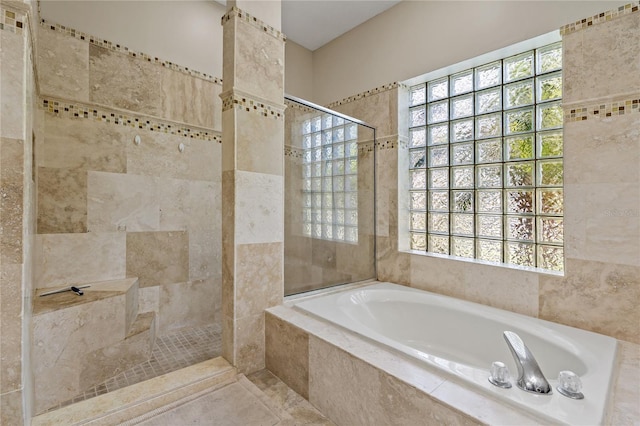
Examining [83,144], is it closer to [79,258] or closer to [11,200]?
[79,258]

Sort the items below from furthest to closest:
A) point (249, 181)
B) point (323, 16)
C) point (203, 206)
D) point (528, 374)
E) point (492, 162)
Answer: point (323, 16)
point (203, 206)
point (492, 162)
point (249, 181)
point (528, 374)

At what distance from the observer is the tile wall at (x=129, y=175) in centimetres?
190

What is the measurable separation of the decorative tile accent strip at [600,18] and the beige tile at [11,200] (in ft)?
8.43

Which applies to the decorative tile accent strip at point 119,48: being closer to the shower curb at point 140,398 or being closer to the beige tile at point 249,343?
the beige tile at point 249,343

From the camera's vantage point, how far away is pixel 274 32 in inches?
68.9

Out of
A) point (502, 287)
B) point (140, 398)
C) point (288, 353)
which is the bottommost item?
point (140, 398)

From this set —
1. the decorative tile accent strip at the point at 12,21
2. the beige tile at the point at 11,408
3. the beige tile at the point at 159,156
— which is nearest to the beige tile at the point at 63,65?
the beige tile at the point at 159,156

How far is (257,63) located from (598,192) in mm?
1930

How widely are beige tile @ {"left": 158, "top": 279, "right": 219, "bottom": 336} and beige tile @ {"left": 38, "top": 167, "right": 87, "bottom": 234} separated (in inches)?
29.8

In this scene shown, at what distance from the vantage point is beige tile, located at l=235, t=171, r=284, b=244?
1579mm

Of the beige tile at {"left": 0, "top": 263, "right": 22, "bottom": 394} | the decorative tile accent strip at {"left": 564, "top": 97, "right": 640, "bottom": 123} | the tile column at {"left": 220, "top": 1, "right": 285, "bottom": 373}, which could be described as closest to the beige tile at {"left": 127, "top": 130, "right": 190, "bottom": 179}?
the tile column at {"left": 220, "top": 1, "right": 285, "bottom": 373}

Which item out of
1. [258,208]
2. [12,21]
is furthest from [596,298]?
[12,21]

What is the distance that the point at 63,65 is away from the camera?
75.4 inches

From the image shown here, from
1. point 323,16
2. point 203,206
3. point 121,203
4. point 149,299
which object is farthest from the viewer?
point 323,16
